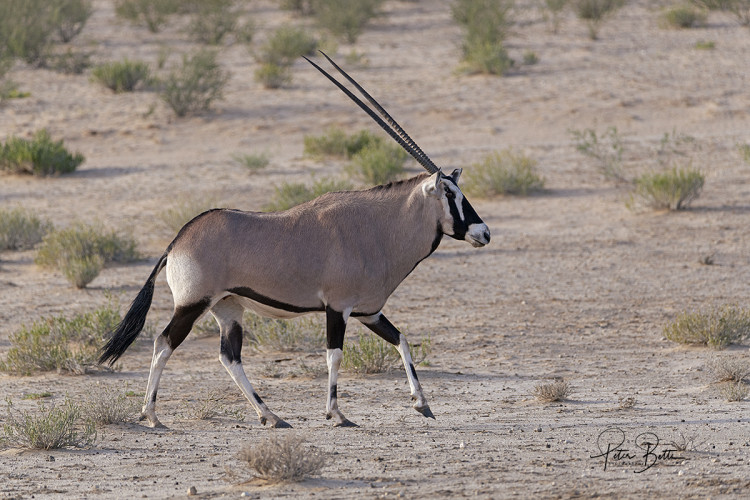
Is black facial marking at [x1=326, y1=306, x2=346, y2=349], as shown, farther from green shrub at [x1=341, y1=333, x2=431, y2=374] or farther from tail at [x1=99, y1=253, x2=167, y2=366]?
green shrub at [x1=341, y1=333, x2=431, y2=374]

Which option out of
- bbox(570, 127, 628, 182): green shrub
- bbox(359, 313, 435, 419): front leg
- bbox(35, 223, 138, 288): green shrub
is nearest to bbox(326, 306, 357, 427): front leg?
bbox(359, 313, 435, 419): front leg

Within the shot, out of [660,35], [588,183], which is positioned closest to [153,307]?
[588,183]

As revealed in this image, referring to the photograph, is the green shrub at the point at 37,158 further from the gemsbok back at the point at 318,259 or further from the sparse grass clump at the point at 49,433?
the sparse grass clump at the point at 49,433

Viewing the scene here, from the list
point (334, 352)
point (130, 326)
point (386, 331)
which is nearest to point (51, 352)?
point (130, 326)

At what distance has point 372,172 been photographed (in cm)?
1784

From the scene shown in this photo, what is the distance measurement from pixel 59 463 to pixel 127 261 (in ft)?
24.3

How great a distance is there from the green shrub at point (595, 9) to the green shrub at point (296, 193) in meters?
14.6

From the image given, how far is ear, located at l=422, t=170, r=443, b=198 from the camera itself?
7820mm

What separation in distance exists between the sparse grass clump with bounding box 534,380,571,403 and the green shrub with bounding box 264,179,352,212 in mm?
7662

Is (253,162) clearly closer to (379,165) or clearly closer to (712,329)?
(379,165)

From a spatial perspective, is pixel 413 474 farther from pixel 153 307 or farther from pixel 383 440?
pixel 153 307

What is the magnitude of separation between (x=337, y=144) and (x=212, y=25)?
1084cm
